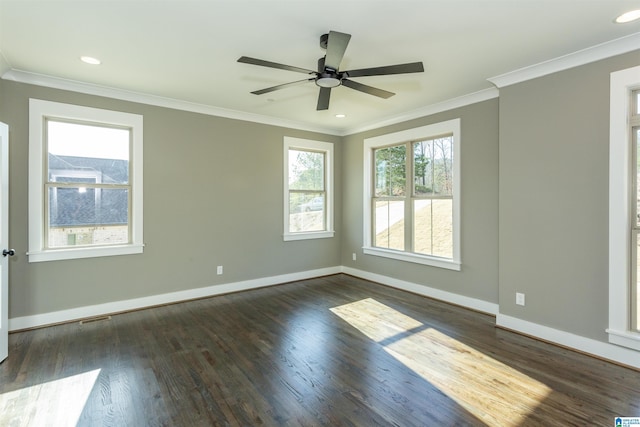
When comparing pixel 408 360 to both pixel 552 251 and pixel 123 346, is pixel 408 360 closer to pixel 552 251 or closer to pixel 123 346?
pixel 552 251

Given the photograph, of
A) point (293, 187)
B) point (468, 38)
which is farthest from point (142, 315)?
point (468, 38)

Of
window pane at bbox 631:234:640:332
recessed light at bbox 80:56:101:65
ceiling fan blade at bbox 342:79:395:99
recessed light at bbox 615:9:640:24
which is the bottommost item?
window pane at bbox 631:234:640:332

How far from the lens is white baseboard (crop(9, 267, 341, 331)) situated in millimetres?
3369

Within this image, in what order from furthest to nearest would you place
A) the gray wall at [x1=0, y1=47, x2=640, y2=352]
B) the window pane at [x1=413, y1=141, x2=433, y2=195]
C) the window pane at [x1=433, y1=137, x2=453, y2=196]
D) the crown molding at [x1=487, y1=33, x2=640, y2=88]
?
1. the window pane at [x1=413, y1=141, x2=433, y2=195]
2. the window pane at [x1=433, y1=137, x2=453, y2=196]
3. the gray wall at [x1=0, y1=47, x2=640, y2=352]
4. the crown molding at [x1=487, y1=33, x2=640, y2=88]

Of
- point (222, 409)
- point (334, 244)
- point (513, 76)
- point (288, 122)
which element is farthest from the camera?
point (334, 244)

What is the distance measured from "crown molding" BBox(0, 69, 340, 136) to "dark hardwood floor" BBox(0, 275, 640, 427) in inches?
106

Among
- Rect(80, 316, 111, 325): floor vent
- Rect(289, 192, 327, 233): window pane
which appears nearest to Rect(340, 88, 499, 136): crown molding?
Rect(289, 192, 327, 233): window pane

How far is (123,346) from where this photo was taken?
2.96m

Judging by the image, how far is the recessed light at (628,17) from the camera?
2.19 meters

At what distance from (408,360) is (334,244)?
11.1ft

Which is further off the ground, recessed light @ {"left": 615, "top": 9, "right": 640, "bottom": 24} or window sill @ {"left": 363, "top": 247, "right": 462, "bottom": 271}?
recessed light @ {"left": 615, "top": 9, "right": 640, "bottom": 24}

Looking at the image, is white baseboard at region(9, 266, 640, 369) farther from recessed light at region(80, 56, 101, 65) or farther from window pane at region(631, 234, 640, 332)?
recessed light at region(80, 56, 101, 65)

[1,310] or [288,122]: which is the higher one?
[288,122]

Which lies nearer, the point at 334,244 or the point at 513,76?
the point at 513,76
